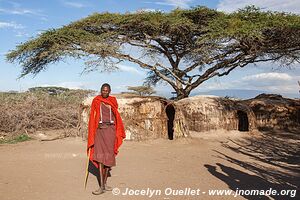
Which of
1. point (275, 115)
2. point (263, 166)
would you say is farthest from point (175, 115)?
point (275, 115)

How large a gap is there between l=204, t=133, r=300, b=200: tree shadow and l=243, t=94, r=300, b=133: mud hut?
4.27 ft

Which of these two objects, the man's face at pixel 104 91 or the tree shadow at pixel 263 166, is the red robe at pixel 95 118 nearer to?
the man's face at pixel 104 91

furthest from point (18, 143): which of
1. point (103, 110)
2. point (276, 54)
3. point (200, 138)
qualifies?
point (276, 54)

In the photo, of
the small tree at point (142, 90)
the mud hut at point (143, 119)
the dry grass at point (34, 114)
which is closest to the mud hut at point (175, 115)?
the mud hut at point (143, 119)

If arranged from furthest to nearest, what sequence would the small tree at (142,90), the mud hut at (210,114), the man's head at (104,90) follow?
the small tree at (142,90) → the mud hut at (210,114) → the man's head at (104,90)

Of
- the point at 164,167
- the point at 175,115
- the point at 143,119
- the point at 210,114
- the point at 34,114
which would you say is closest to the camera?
the point at 164,167

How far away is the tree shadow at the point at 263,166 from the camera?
20.3 feet

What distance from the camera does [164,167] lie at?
25.6ft

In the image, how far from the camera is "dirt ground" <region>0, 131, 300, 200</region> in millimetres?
5883

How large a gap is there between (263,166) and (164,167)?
7.13ft

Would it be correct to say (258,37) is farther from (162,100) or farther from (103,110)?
(103,110)

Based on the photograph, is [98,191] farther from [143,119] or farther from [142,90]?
[142,90]

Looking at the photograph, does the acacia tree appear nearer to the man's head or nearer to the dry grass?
the dry grass

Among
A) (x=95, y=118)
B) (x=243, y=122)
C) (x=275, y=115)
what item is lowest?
(x=243, y=122)
